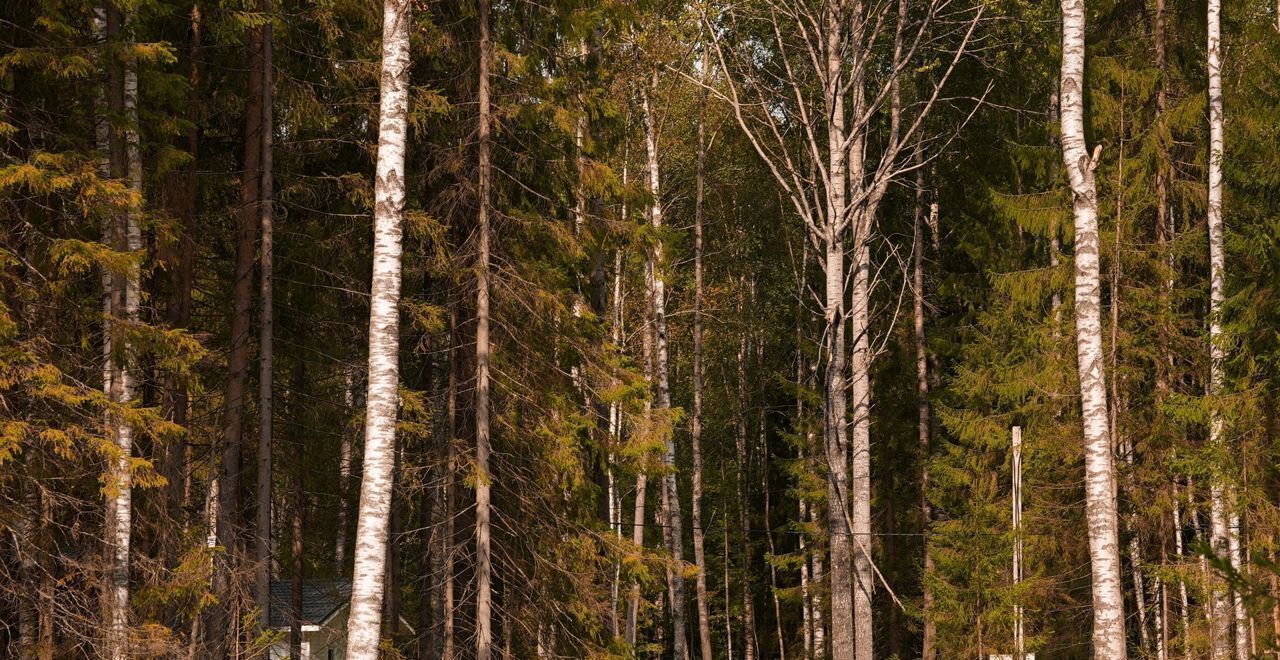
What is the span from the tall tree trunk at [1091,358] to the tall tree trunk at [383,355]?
5.44m

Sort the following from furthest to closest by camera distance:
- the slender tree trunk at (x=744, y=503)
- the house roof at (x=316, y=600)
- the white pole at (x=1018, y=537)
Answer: the slender tree trunk at (x=744, y=503)
the house roof at (x=316, y=600)
the white pole at (x=1018, y=537)

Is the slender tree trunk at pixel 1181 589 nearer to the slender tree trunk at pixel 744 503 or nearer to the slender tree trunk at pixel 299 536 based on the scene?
the slender tree trunk at pixel 299 536

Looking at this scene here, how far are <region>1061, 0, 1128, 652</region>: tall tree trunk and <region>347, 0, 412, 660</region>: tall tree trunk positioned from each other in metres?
5.44

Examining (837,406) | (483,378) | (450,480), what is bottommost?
(450,480)

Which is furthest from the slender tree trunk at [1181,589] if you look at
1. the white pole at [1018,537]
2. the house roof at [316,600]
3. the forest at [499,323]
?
the house roof at [316,600]

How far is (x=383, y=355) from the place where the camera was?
8.84 metres

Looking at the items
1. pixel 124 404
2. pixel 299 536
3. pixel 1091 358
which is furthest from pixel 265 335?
pixel 1091 358

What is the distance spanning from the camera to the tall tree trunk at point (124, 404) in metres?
9.84

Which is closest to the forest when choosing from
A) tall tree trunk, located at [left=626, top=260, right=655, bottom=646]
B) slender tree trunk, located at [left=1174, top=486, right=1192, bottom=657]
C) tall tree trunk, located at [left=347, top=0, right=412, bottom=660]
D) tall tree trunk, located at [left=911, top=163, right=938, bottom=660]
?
tall tree trunk, located at [left=347, top=0, right=412, bottom=660]

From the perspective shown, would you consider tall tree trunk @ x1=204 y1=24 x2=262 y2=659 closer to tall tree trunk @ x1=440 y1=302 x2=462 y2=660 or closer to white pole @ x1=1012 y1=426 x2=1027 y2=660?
tall tree trunk @ x1=440 y1=302 x2=462 y2=660

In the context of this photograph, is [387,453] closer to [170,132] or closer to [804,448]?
[170,132]

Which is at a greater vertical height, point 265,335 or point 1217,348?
point 265,335

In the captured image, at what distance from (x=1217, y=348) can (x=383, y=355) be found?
378 inches

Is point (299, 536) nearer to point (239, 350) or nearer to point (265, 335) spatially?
point (239, 350)
